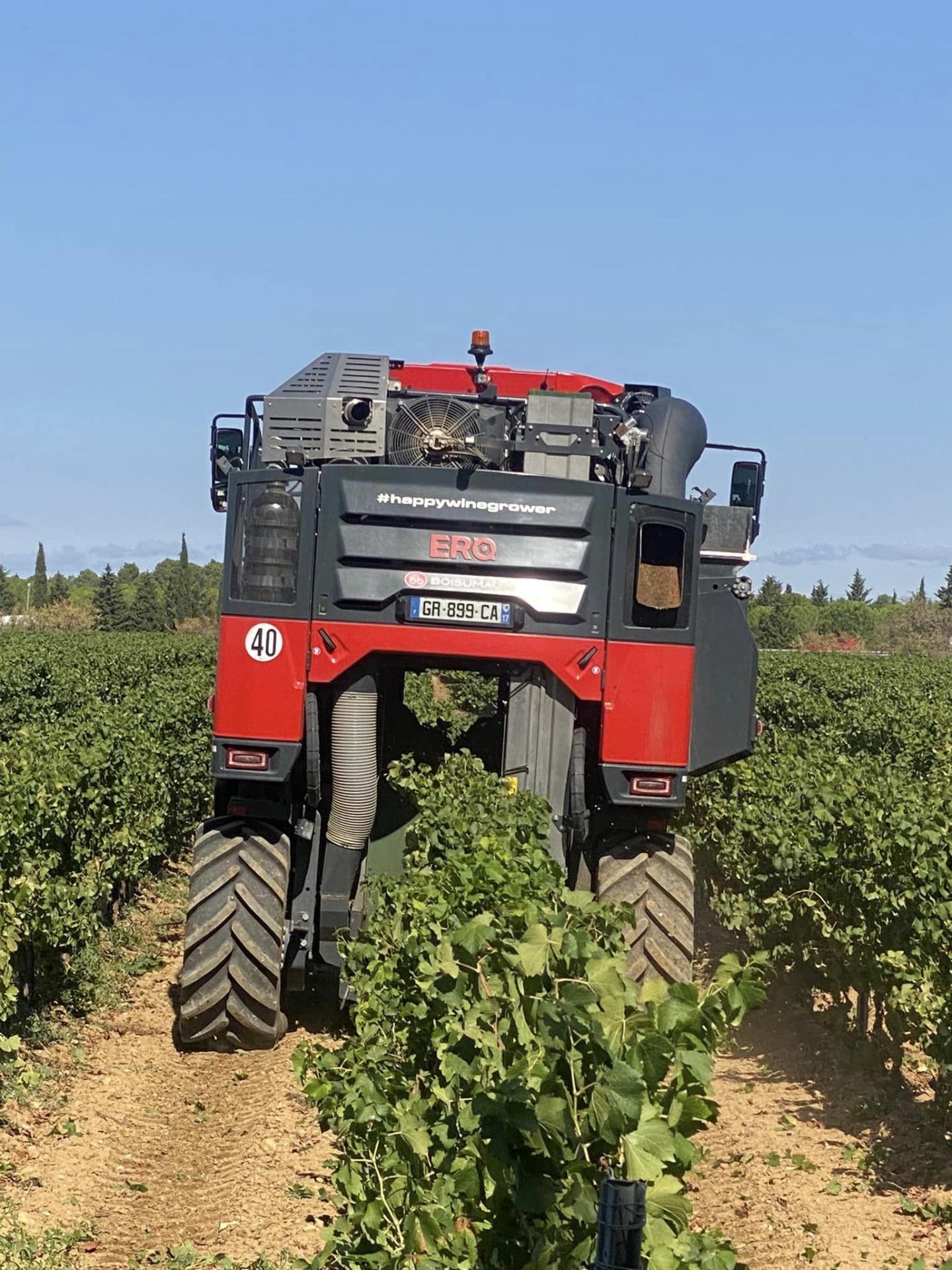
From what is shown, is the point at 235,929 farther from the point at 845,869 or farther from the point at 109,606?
the point at 109,606

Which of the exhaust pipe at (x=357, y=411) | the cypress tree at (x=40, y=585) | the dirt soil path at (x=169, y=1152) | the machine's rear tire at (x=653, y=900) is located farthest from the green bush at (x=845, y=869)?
the cypress tree at (x=40, y=585)

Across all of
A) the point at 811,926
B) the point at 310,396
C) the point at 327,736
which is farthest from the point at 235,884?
the point at 811,926

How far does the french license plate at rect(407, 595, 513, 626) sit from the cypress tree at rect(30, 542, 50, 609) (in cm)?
11192

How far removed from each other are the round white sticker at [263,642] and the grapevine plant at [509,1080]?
5.50 feet

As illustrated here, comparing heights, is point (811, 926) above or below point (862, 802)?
below

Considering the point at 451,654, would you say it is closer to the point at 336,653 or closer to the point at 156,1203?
the point at 336,653

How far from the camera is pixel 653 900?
313 inches

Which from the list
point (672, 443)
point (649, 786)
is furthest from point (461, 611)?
point (672, 443)

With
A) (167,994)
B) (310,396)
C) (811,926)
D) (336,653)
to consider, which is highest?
(310,396)

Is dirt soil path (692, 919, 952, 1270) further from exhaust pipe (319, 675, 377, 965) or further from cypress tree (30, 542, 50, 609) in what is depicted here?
cypress tree (30, 542, 50, 609)

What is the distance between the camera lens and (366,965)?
667cm

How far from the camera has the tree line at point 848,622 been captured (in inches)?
3292

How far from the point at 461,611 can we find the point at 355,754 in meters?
0.89

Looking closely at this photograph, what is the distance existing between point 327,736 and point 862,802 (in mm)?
3044
